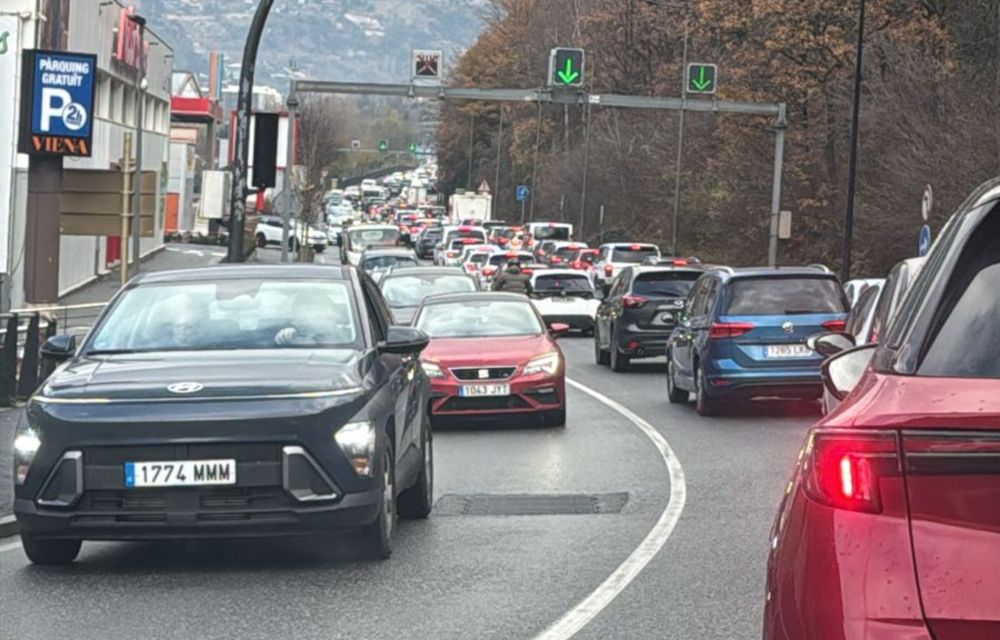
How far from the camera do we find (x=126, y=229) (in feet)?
97.9

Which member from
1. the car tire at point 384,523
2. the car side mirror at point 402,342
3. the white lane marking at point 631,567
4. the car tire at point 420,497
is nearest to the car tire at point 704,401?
the white lane marking at point 631,567

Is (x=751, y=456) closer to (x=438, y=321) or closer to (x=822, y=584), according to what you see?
(x=438, y=321)

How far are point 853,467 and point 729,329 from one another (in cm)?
1648

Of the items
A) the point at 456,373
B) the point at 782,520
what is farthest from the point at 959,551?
the point at 456,373

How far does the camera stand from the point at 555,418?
1883 cm

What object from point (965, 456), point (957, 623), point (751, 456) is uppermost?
point (965, 456)

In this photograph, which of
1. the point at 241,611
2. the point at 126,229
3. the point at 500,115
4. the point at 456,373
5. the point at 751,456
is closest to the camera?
the point at 241,611

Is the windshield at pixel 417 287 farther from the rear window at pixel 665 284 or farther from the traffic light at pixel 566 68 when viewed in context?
the traffic light at pixel 566 68

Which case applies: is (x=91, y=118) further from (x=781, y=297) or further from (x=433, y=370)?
(x=433, y=370)

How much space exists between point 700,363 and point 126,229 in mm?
12564

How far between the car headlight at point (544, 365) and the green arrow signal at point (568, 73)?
1063 inches

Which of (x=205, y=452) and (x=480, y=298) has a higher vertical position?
(x=480, y=298)

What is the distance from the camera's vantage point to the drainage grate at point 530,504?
11969mm

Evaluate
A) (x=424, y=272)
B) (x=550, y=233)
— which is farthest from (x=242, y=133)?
(x=550, y=233)
